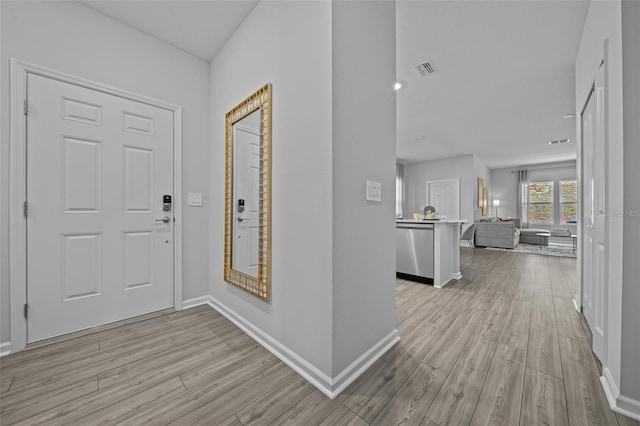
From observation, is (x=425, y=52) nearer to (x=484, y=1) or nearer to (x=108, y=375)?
(x=484, y=1)

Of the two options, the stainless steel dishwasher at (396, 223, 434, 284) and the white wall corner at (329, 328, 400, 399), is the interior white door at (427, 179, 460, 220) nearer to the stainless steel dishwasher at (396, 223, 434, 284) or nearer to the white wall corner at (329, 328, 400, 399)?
the stainless steel dishwasher at (396, 223, 434, 284)

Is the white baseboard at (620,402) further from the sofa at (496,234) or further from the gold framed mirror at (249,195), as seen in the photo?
the sofa at (496,234)

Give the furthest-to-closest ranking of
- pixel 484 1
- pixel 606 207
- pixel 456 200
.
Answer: pixel 456 200, pixel 484 1, pixel 606 207

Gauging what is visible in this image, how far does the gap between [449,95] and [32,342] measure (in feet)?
17.0

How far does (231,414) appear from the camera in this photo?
1.21m

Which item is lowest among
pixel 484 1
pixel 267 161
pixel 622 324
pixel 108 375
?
pixel 108 375

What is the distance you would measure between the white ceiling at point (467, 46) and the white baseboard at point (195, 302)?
2.60m

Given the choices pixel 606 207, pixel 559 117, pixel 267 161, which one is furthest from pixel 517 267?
pixel 267 161

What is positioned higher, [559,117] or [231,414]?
[559,117]

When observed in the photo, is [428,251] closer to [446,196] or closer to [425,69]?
[425,69]

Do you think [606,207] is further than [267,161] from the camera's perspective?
No

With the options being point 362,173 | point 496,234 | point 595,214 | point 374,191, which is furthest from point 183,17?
point 496,234

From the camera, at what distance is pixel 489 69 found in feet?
9.75

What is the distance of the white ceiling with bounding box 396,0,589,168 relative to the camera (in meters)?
2.13
